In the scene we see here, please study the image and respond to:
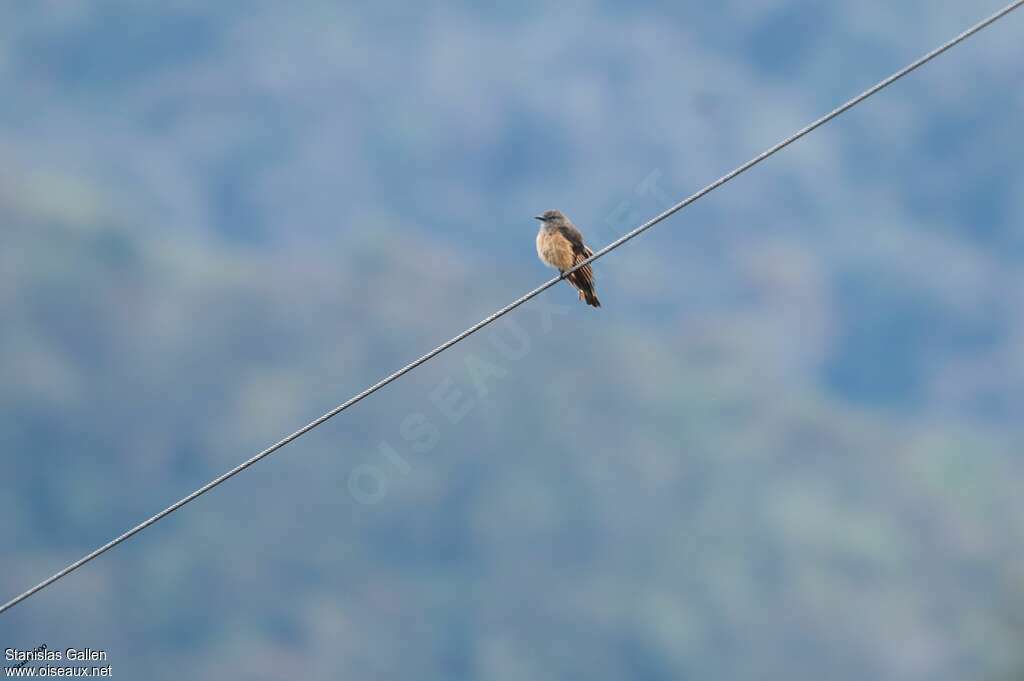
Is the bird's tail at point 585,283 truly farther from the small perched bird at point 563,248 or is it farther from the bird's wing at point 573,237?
the bird's wing at point 573,237

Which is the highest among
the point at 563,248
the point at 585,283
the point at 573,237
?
the point at 573,237

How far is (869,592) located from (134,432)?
79.5 meters

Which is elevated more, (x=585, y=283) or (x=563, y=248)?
(x=563, y=248)

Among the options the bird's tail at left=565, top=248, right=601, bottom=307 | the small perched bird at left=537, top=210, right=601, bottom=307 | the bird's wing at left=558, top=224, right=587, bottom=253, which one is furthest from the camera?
the bird's wing at left=558, top=224, right=587, bottom=253

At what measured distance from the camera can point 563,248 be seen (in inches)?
771

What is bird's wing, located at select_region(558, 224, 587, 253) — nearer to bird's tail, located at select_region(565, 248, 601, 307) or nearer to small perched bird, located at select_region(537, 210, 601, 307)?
small perched bird, located at select_region(537, 210, 601, 307)

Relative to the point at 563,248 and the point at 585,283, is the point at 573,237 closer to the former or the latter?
the point at 563,248

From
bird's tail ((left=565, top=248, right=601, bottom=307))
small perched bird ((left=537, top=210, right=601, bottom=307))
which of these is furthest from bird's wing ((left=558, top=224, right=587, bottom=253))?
bird's tail ((left=565, top=248, right=601, bottom=307))

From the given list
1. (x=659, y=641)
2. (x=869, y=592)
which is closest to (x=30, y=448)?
(x=659, y=641)

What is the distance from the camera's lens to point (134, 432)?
7495 inches

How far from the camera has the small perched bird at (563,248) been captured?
19.2 metres

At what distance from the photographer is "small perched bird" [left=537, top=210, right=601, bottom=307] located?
63.1 ft

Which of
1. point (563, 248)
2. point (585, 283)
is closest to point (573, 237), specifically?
point (563, 248)

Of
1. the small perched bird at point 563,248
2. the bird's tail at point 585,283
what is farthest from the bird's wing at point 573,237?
the bird's tail at point 585,283
